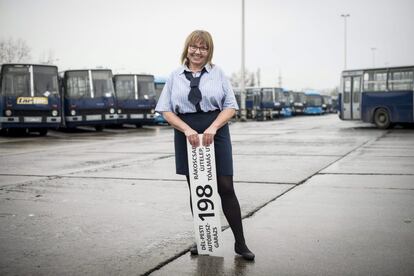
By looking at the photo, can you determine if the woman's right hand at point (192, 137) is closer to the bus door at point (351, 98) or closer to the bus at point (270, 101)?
the bus door at point (351, 98)

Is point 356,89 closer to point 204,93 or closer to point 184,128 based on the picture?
point 204,93

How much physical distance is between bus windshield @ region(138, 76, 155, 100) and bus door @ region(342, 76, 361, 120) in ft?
33.7

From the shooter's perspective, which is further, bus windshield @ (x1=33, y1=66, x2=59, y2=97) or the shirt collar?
bus windshield @ (x1=33, y1=66, x2=59, y2=97)

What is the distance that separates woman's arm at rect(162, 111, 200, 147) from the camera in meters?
3.91

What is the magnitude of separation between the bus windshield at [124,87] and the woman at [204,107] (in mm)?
23914

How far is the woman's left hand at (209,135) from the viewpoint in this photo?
3895 millimetres

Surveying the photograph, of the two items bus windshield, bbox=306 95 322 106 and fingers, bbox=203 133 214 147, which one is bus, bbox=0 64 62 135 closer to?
fingers, bbox=203 133 214 147

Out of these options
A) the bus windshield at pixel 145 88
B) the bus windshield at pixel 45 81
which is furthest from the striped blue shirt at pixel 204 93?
the bus windshield at pixel 145 88

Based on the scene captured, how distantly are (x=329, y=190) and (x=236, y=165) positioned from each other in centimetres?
331

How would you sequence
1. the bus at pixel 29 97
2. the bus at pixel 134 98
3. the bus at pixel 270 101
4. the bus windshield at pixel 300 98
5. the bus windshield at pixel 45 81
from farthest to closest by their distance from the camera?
the bus windshield at pixel 300 98 < the bus at pixel 270 101 < the bus at pixel 134 98 < the bus windshield at pixel 45 81 < the bus at pixel 29 97

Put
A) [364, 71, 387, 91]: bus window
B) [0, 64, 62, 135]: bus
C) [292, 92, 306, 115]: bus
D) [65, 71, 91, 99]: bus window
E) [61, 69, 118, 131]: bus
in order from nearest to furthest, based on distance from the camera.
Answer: [0, 64, 62, 135]: bus
[61, 69, 118, 131]: bus
[65, 71, 91, 99]: bus window
[364, 71, 387, 91]: bus window
[292, 92, 306, 115]: bus

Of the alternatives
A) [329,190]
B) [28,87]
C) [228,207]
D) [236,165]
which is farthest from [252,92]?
[228,207]

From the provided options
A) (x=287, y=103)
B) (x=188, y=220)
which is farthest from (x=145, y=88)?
(x=287, y=103)

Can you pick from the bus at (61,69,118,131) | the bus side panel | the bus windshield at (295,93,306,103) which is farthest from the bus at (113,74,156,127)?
the bus windshield at (295,93,306,103)
